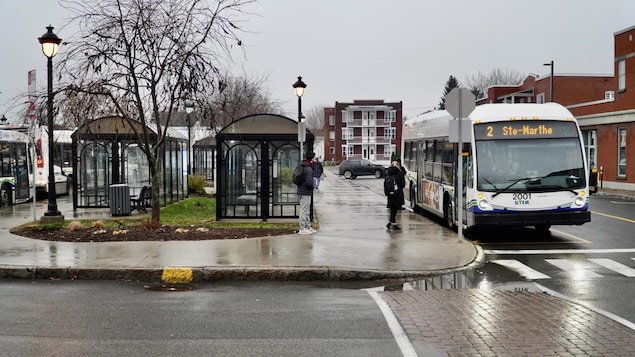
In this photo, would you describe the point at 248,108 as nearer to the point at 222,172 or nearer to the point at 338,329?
the point at 222,172

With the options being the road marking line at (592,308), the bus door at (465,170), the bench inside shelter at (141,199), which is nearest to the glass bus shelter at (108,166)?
the bench inside shelter at (141,199)

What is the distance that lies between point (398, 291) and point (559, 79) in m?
51.2

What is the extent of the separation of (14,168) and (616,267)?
21621 millimetres

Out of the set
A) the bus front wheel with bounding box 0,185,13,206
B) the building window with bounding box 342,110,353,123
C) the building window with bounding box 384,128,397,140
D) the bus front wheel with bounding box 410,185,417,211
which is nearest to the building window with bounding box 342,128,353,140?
the building window with bounding box 342,110,353,123

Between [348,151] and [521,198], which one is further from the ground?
[348,151]

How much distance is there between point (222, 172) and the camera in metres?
17.0

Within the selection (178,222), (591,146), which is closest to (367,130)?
(591,146)

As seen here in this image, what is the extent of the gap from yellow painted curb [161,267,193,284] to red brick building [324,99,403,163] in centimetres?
9481

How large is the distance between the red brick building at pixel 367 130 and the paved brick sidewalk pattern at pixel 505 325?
3783 inches

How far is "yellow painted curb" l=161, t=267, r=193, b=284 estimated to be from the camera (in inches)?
388

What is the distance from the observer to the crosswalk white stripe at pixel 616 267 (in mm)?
10406

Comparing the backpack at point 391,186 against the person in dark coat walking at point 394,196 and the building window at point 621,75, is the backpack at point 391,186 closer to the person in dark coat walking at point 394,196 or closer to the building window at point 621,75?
the person in dark coat walking at point 394,196

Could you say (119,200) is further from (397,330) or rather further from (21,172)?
(397,330)

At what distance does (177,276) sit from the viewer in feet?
32.4
